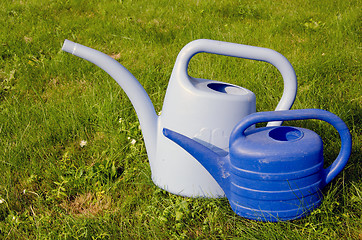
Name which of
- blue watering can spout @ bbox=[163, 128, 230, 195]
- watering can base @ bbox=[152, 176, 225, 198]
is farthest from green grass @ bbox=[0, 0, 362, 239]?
blue watering can spout @ bbox=[163, 128, 230, 195]

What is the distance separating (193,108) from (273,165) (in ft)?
1.23

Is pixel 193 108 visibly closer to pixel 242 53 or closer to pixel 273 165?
pixel 242 53

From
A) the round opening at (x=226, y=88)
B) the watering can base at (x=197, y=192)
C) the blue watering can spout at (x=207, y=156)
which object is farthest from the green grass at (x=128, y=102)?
the round opening at (x=226, y=88)

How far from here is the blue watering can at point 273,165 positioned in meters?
1.24

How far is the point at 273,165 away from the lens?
4.05 ft

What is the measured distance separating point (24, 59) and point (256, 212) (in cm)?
221

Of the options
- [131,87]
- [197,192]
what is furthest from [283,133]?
[131,87]

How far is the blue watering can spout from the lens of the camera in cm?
137

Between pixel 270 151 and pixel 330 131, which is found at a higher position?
pixel 270 151

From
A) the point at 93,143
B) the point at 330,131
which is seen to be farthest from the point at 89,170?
the point at 330,131

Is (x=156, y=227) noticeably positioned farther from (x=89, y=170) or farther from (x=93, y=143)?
(x=93, y=143)

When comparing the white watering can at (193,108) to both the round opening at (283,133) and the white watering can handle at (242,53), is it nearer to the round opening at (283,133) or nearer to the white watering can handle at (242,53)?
the white watering can handle at (242,53)

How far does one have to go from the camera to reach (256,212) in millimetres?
1318

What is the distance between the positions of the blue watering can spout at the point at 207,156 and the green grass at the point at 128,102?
0.19 metres
